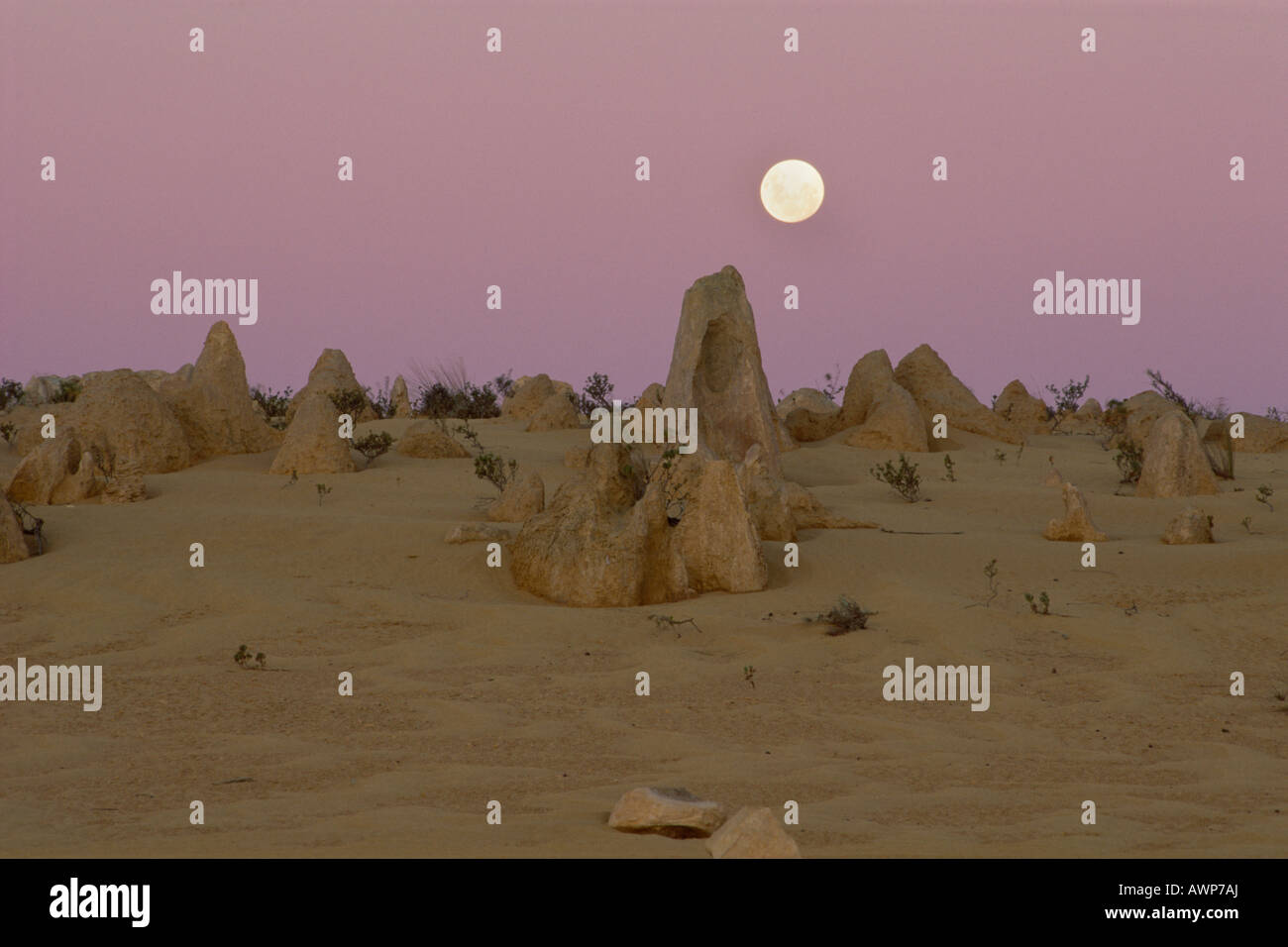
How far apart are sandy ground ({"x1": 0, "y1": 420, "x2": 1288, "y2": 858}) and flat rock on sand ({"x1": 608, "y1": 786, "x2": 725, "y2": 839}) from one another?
10 centimetres

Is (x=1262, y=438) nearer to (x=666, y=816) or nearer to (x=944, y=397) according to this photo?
(x=944, y=397)

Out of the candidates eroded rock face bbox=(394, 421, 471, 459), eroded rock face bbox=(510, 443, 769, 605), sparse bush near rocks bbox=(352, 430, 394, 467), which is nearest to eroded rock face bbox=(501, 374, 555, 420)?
eroded rock face bbox=(394, 421, 471, 459)

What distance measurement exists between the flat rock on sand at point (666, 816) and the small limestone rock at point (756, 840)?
1.17ft

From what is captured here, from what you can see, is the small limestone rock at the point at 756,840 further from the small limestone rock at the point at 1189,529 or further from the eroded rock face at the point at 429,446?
the eroded rock face at the point at 429,446

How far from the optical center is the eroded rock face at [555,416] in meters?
18.3

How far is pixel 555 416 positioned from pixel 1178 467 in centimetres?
890

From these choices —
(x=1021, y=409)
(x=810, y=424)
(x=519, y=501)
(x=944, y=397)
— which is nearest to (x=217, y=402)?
(x=519, y=501)

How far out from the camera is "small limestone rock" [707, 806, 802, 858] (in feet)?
11.6

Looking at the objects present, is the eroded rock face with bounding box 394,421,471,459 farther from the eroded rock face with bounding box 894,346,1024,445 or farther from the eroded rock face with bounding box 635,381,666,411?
the eroded rock face with bounding box 894,346,1024,445

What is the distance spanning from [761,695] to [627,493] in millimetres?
2835

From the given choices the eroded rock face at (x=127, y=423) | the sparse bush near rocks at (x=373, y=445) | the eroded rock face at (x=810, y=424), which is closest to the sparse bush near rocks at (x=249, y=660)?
the eroded rock face at (x=127, y=423)

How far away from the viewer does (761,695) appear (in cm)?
628
